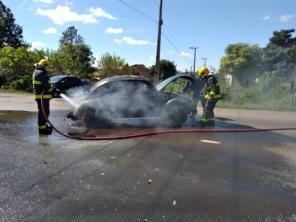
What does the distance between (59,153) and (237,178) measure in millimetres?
3354

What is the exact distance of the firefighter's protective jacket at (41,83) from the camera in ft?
31.2

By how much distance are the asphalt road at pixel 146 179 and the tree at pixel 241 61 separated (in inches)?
2220

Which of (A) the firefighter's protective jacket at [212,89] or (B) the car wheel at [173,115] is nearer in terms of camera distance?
(B) the car wheel at [173,115]

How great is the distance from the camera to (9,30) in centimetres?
8181

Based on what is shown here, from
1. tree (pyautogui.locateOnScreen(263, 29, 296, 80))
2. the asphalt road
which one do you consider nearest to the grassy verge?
the asphalt road

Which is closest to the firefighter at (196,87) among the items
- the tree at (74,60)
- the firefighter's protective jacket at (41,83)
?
the firefighter's protective jacket at (41,83)

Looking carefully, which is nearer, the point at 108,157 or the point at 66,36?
the point at 108,157

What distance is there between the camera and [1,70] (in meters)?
30.9

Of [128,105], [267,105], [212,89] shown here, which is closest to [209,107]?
[212,89]

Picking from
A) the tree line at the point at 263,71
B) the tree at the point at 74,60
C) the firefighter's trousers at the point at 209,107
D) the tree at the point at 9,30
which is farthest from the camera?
the tree at the point at 9,30

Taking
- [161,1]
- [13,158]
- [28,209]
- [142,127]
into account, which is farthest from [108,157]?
[161,1]

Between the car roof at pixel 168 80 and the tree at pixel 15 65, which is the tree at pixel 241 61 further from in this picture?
the car roof at pixel 168 80

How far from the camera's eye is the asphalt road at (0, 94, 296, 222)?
189 inches

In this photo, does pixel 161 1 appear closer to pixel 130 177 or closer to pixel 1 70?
pixel 1 70
